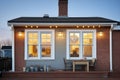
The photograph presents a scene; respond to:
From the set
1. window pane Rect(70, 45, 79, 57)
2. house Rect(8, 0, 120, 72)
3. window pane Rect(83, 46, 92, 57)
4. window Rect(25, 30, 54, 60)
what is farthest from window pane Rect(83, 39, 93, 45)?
window Rect(25, 30, 54, 60)

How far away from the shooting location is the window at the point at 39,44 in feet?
51.3

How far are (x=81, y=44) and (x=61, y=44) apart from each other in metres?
1.17

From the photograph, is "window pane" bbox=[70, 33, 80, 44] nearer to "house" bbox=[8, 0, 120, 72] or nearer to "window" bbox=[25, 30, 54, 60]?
"house" bbox=[8, 0, 120, 72]

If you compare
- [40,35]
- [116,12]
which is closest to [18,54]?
[40,35]

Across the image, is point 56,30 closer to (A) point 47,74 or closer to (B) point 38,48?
(B) point 38,48

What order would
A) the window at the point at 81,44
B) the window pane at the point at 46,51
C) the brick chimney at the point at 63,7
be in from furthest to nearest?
the brick chimney at the point at 63,7
the window pane at the point at 46,51
the window at the point at 81,44

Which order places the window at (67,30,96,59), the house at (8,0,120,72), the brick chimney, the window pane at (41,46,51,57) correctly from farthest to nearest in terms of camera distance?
the brick chimney
the window pane at (41,46,51,57)
the window at (67,30,96,59)
the house at (8,0,120,72)

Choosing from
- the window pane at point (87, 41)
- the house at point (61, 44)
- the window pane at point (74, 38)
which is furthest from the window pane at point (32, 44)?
the window pane at point (87, 41)

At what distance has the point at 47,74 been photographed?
1418 centimetres

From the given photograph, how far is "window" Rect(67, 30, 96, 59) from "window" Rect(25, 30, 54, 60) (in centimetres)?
105

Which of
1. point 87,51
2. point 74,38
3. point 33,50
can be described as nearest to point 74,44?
point 74,38

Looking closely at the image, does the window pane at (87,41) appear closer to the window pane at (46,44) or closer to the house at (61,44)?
the house at (61,44)

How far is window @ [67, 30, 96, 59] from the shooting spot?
15680mm

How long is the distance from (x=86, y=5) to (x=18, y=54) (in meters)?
10.4
